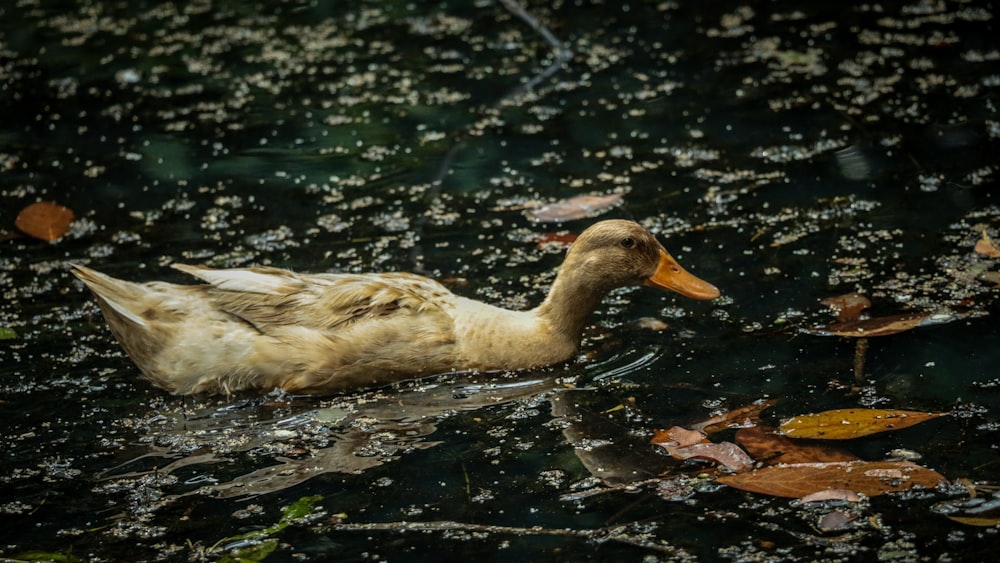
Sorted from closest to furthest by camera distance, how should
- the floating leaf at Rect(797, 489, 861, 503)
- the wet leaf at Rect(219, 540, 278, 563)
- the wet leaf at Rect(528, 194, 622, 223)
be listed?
the wet leaf at Rect(219, 540, 278, 563), the floating leaf at Rect(797, 489, 861, 503), the wet leaf at Rect(528, 194, 622, 223)

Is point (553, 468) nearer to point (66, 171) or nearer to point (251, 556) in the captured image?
point (251, 556)

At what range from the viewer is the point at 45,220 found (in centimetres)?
721

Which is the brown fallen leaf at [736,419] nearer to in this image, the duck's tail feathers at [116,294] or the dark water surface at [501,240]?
the dark water surface at [501,240]

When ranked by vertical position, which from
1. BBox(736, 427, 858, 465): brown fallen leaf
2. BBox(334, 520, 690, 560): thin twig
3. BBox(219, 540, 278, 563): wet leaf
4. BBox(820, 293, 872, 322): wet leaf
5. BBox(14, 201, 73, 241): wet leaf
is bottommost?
BBox(14, 201, 73, 241): wet leaf

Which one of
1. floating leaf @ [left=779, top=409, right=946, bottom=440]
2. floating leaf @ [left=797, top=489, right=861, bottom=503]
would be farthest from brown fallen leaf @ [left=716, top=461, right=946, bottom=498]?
floating leaf @ [left=779, top=409, right=946, bottom=440]

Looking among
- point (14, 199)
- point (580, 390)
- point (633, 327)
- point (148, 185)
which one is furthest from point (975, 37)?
point (14, 199)

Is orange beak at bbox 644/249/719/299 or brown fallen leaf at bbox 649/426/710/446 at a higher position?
orange beak at bbox 644/249/719/299

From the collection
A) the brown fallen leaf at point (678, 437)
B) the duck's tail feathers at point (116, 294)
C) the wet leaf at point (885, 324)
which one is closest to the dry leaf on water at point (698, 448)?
the brown fallen leaf at point (678, 437)

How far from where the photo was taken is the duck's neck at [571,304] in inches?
220

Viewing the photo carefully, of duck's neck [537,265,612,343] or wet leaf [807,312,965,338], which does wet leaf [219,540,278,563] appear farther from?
wet leaf [807,312,965,338]

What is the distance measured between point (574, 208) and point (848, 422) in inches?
111

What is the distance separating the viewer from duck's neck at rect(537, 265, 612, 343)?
5594 mm

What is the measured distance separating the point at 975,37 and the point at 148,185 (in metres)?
6.29

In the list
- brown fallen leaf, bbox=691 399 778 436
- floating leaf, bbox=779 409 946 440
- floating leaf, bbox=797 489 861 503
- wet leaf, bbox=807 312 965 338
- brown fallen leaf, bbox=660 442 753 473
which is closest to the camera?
floating leaf, bbox=797 489 861 503
